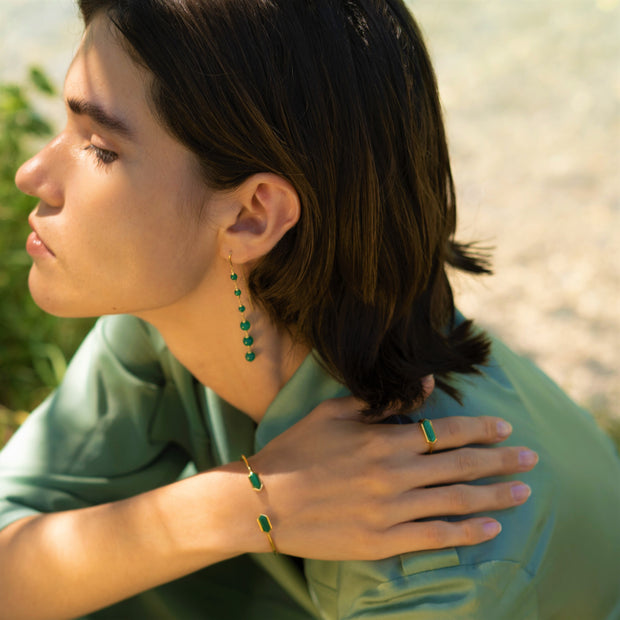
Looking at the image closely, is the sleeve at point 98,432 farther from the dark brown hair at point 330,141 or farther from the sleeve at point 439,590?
the sleeve at point 439,590

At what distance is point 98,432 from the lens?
197cm

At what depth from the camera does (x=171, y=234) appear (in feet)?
5.10

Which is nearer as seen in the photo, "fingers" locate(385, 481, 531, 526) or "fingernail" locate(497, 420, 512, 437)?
"fingers" locate(385, 481, 531, 526)

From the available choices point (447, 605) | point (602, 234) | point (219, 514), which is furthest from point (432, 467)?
point (602, 234)

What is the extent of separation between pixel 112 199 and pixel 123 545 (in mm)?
662

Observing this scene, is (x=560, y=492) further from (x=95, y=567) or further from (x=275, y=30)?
(x=275, y=30)

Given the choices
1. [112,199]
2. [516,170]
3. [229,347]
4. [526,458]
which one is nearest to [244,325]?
[229,347]

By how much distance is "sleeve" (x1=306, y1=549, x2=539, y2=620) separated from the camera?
1.44 m

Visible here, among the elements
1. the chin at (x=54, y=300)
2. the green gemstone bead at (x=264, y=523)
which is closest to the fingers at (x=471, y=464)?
the green gemstone bead at (x=264, y=523)

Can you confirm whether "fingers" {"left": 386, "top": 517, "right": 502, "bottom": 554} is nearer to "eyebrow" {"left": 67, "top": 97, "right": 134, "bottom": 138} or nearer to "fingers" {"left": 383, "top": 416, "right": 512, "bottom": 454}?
"fingers" {"left": 383, "top": 416, "right": 512, "bottom": 454}

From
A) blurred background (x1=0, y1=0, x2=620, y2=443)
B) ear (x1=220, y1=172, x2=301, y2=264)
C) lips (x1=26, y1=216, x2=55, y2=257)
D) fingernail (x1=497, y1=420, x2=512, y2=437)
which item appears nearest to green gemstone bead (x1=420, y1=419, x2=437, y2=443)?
fingernail (x1=497, y1=420, x2=512, y2=437)

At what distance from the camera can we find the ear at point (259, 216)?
4.99 ft

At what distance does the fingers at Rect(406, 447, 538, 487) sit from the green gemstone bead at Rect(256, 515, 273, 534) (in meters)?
0.28

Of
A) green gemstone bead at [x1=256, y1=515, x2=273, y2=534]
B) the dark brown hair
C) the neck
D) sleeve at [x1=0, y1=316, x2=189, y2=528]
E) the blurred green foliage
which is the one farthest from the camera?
the blurred green foliage
